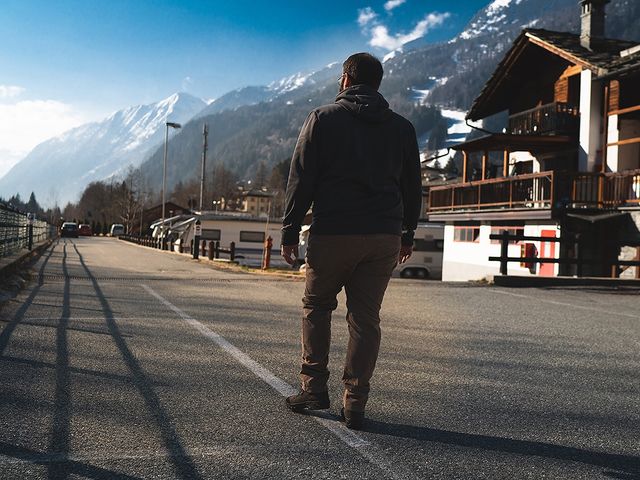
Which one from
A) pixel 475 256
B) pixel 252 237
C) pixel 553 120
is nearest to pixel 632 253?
pixel 553 120

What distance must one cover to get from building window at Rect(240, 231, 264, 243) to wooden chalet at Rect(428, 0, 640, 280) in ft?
87.2

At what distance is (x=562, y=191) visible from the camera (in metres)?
21.8

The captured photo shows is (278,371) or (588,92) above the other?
(588,92)

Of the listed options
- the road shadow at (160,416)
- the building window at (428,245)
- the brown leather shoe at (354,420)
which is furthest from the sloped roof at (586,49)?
the brown leather shoe at (354,420)

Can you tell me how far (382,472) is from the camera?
279 cm

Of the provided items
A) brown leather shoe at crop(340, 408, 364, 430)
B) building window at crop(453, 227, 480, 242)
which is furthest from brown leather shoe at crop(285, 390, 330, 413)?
building window at crop(453, 227, 480, 242)

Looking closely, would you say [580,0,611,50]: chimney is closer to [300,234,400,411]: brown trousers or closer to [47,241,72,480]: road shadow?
[47,241,72,480]: road shadow

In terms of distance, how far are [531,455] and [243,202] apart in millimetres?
174856

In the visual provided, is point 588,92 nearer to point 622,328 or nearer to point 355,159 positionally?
point 622,328

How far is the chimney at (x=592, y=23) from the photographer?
89.7 ft

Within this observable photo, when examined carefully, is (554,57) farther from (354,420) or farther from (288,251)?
(354,420)

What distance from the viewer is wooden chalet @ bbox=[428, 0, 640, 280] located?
21.4 meters

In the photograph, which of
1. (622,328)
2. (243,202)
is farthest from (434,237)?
(243,202)

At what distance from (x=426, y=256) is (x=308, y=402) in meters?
35.8
